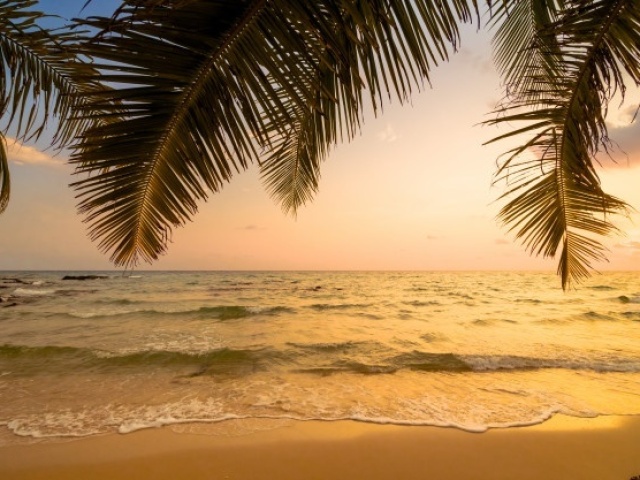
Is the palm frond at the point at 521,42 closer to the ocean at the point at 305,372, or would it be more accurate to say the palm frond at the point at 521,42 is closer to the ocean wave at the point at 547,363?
the ocean at the point at 305,372

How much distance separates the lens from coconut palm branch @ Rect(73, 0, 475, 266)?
4.00 feet

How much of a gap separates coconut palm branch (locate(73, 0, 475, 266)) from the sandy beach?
2.64 meters

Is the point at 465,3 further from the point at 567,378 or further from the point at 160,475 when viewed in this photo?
the point at 567,378

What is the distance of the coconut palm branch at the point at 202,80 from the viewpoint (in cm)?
122

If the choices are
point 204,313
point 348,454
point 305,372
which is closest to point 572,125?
point 348,454

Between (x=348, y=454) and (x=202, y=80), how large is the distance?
3.63 metres

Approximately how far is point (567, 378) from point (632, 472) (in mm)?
3427

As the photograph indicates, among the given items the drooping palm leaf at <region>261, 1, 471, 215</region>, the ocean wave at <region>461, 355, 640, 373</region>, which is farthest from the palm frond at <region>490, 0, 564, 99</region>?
the ocean wave at <region>461, 355, 640, 373</region>

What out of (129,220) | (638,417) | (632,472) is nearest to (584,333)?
(638,417)

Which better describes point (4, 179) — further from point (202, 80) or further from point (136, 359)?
point (136, 359)

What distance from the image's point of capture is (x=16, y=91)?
260 cm

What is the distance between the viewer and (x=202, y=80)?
4.42 ft

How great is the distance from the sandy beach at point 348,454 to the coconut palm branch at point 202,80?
8.67 ft

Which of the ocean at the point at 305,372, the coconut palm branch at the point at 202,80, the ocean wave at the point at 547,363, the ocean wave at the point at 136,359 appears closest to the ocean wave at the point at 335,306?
the ocean at the point at 305,372
